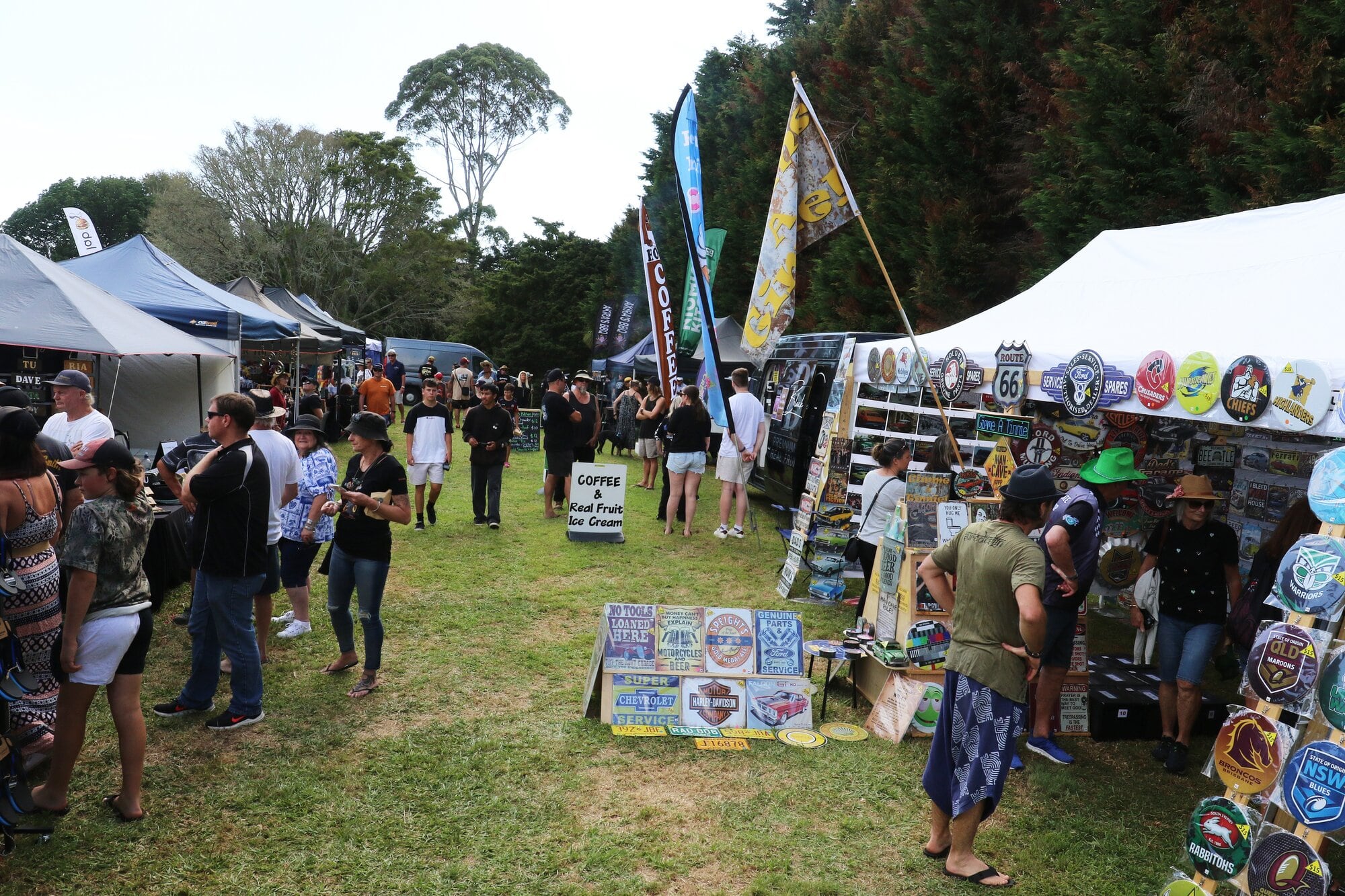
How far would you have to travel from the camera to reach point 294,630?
631cm

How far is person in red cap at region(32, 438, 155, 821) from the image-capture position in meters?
3.56

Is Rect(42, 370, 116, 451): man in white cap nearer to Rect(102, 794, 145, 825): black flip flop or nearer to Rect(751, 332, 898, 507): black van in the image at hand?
Rect(102, 794, 145, 825): black flip flop

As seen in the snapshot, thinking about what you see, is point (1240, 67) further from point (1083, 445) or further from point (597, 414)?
point (597, 414)

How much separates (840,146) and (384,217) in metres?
26.0

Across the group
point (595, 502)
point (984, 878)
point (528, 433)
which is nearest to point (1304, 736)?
point (984, 878)

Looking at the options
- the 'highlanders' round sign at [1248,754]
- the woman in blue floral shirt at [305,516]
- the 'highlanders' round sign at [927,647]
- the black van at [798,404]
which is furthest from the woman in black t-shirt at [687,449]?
the 'highlanders' round sign at [1248,754]

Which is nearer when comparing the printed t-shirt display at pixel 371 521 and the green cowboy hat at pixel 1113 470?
the printed t-shirt display at pixel 371 521

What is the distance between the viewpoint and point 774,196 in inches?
308

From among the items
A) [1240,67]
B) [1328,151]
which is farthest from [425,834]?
[1240,67]

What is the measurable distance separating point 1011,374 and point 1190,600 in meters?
1.86

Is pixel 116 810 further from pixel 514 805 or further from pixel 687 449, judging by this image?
pixel 687 449

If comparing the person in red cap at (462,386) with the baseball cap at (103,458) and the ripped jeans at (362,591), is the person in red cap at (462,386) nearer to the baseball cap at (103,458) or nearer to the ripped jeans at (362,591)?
the ripped jeans at (362,591)

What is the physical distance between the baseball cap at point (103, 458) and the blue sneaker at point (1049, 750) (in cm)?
490

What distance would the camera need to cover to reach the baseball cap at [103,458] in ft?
12.1
